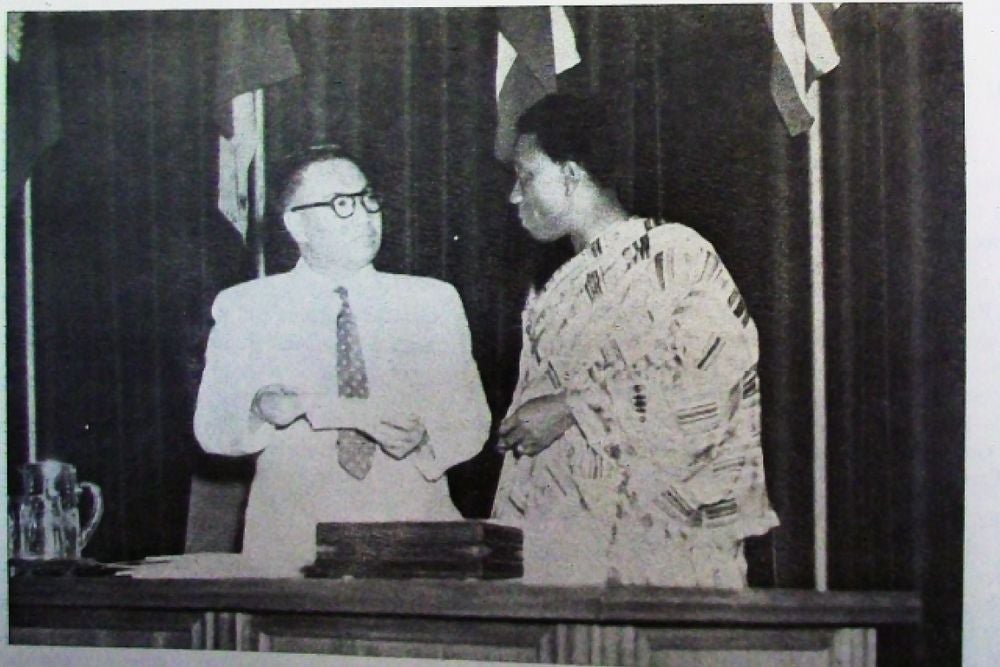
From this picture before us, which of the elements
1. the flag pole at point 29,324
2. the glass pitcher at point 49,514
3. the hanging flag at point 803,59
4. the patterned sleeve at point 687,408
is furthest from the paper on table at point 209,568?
the hanging flag at point 803,59

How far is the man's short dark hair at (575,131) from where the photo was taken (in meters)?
2.41

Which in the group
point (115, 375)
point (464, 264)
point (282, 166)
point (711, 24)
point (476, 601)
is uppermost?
point (711, 24)

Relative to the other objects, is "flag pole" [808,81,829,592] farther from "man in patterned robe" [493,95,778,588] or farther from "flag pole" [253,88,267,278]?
"flag pole" [253,88,267,278]

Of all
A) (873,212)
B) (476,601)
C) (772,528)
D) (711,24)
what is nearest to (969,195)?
(873,212)

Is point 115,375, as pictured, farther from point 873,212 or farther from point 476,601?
point 873,212

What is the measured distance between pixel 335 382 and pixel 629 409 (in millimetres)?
584

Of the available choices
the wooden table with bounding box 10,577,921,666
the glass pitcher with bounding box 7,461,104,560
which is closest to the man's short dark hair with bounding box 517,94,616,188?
the wooden table with bounding box 10,577,921,666

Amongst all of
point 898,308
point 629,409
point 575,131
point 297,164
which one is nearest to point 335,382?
point 297,164

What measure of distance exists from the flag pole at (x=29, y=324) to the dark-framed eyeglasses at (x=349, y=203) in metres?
0.55

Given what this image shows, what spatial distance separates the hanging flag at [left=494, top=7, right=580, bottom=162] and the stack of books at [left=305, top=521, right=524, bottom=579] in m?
0.74

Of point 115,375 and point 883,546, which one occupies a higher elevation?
point 115,375

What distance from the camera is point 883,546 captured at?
2344 mm

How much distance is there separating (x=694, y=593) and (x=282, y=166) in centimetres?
117

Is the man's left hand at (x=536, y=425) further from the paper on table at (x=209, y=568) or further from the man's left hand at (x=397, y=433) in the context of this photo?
the paper on table at (x=209, y=568)
